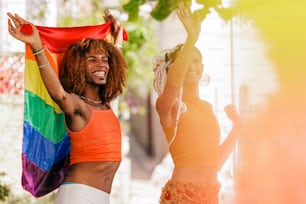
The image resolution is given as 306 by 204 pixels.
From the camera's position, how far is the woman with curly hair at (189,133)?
232cm

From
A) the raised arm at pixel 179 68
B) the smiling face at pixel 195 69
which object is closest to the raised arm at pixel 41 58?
the raised arm at pixel 179 68

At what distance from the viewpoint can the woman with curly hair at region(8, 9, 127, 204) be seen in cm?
229

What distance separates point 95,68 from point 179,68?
32 centimetres

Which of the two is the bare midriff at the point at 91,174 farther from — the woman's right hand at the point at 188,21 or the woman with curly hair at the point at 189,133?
the woman's right hand at the point at 188,21

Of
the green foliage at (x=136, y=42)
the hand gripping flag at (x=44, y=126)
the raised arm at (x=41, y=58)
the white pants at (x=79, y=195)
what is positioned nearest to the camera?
the raised arm at (x=41, y=58)

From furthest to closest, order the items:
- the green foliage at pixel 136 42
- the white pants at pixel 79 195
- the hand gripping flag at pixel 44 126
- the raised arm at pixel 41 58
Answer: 1. the green foliage at pixel 136 42
2. the hand gripping flag at pixel 44 126
3. the white pants at pixel 79 195
4. the raised arm at pixel 41 58

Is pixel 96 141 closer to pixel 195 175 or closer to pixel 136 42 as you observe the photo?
pixel 195 175

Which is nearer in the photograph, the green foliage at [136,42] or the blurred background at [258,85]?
the blurred background at [258,85]

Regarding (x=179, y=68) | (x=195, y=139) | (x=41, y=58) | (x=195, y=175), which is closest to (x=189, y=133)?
(x=195, y=139)

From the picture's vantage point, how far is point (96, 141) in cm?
230

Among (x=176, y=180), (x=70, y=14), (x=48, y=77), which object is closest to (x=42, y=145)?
(x=48, y=77)

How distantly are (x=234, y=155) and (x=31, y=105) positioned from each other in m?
0.78

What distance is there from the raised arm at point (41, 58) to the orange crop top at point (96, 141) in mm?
151

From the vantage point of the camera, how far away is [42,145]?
7.91 ft
